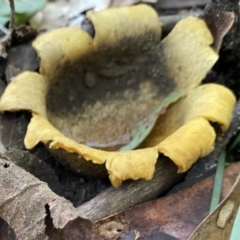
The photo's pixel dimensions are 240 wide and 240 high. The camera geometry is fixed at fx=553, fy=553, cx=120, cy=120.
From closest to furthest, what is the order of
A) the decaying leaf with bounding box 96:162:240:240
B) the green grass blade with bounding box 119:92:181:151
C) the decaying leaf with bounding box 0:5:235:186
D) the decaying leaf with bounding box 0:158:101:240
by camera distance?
the decaying leaf with bounding box 0:158:101:240
the decaying leaf with bounding box 96:162:240:240
the decaying leaf with bounding box 0:5:235:186
the green grass blade with bounding box 119:92:181:151

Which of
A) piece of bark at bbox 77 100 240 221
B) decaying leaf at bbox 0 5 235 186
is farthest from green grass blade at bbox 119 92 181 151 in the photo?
piece of bark at bbox 77 100 240 221

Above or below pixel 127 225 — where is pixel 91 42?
above

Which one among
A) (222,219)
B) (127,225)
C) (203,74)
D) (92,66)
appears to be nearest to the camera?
(222,219)

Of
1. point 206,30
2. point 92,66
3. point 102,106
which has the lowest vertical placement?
point 102,106

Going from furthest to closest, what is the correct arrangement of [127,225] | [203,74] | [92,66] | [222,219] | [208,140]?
1. [92,66]
2. [203,74]
3. [208,140]
4. [127,225]
5. [222,219]

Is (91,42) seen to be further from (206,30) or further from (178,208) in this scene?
(178,208)

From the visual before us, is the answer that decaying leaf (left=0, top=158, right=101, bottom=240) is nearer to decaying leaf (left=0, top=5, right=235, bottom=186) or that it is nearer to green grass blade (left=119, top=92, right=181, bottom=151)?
decaying leaf (left=0, top=5, right=235, bottom=186)

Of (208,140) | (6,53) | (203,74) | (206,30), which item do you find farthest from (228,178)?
(6,53)
